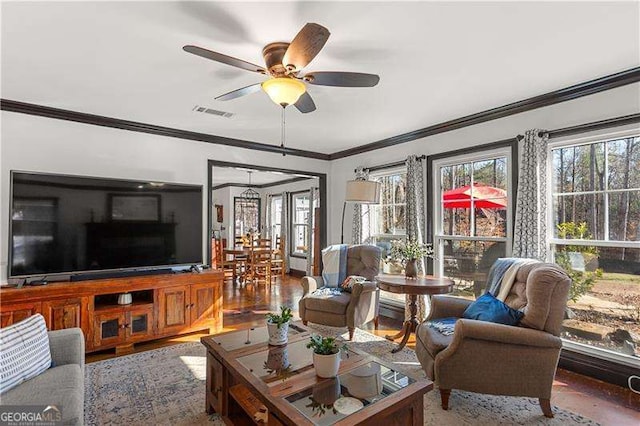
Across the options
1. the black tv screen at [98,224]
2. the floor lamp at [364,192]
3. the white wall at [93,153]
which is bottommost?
the black tv screen at [98,224]

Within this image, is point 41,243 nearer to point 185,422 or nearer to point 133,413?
point 133,413

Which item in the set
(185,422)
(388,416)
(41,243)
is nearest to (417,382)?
(388,416)

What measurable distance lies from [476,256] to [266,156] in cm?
323

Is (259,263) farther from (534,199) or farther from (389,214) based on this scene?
(534,199)

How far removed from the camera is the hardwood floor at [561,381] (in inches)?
Answer: 92.4

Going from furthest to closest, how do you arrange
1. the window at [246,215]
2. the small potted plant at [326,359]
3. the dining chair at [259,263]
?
the window at [246,215] → the dining chair at [259,263] → the small potted plant at [326,359]

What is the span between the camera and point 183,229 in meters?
4.11

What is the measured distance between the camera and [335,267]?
4.30m

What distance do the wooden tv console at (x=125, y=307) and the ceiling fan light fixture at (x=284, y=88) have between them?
8.25 ft

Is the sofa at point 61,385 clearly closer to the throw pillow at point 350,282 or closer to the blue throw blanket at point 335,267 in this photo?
the throw pillow at point 350,282

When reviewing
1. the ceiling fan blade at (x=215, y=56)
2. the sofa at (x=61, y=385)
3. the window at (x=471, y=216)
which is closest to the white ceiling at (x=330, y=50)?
the ceiling fan blade at (x=215, y=56)

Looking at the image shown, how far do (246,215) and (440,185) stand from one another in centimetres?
656

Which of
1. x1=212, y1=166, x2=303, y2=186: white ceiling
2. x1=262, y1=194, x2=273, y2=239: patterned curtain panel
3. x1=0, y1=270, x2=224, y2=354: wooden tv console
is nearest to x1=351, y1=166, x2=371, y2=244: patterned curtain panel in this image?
x1=0, y1=270, x2=224, y2=354: wooden tv console

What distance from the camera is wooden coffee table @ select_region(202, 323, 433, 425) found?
1.59 meters
